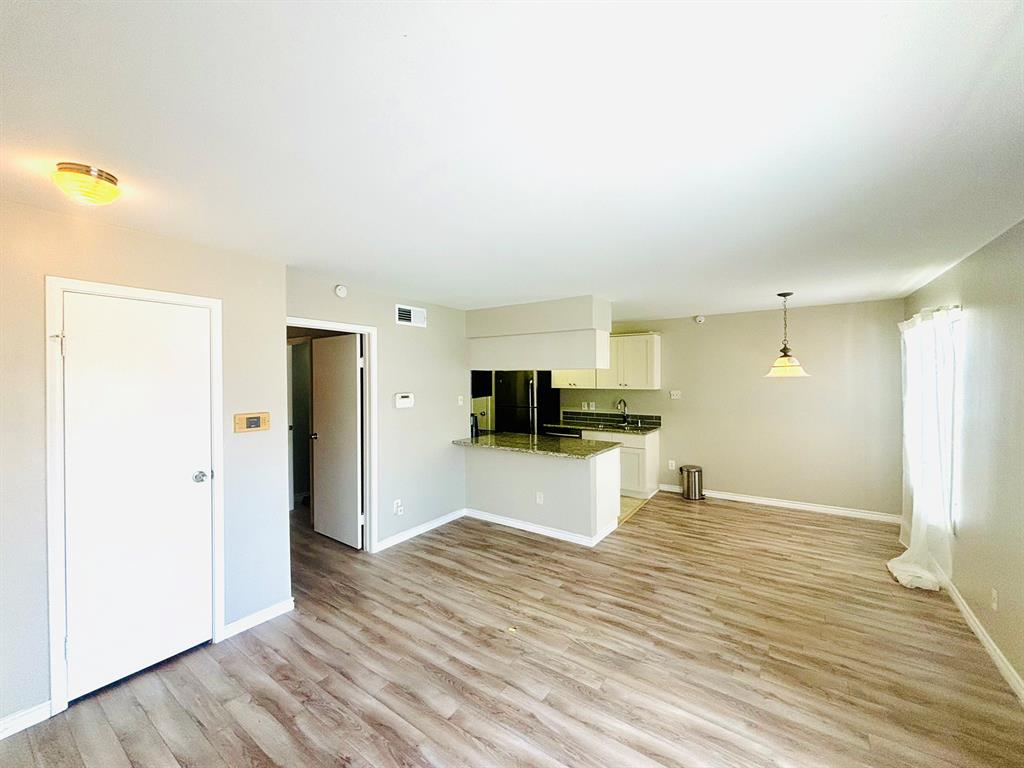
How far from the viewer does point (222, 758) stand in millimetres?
1854

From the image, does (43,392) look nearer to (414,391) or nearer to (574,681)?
(414,391)

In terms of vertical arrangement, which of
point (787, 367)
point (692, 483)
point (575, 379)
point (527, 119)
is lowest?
point (692, 483)

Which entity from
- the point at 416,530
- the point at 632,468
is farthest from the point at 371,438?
the point at 632,468

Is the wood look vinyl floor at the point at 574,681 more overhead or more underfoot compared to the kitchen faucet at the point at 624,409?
more underfoot

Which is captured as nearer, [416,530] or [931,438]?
[931,438]

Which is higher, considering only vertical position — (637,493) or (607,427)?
(607,427)

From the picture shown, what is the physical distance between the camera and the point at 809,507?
5.08 m

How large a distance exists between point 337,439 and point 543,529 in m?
2.37

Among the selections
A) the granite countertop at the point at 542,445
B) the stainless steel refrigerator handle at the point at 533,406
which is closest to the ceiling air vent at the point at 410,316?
the granite countertop at the point at 542,445

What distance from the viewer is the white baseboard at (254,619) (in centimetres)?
271

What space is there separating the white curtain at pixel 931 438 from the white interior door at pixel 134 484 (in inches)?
202

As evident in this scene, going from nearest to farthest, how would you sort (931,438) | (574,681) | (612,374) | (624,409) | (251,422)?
(574,681), (251,422), (931,438), (612,374), (624,409)

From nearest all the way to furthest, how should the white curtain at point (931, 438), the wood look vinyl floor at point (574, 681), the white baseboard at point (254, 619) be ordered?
the wood look vinyl floor at point (574, 681) → the white baseboard at point (254, 619) → the white curtain at point (931, 438)

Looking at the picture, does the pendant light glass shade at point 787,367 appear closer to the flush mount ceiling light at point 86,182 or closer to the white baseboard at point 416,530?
the white baseboard at point 416,530
